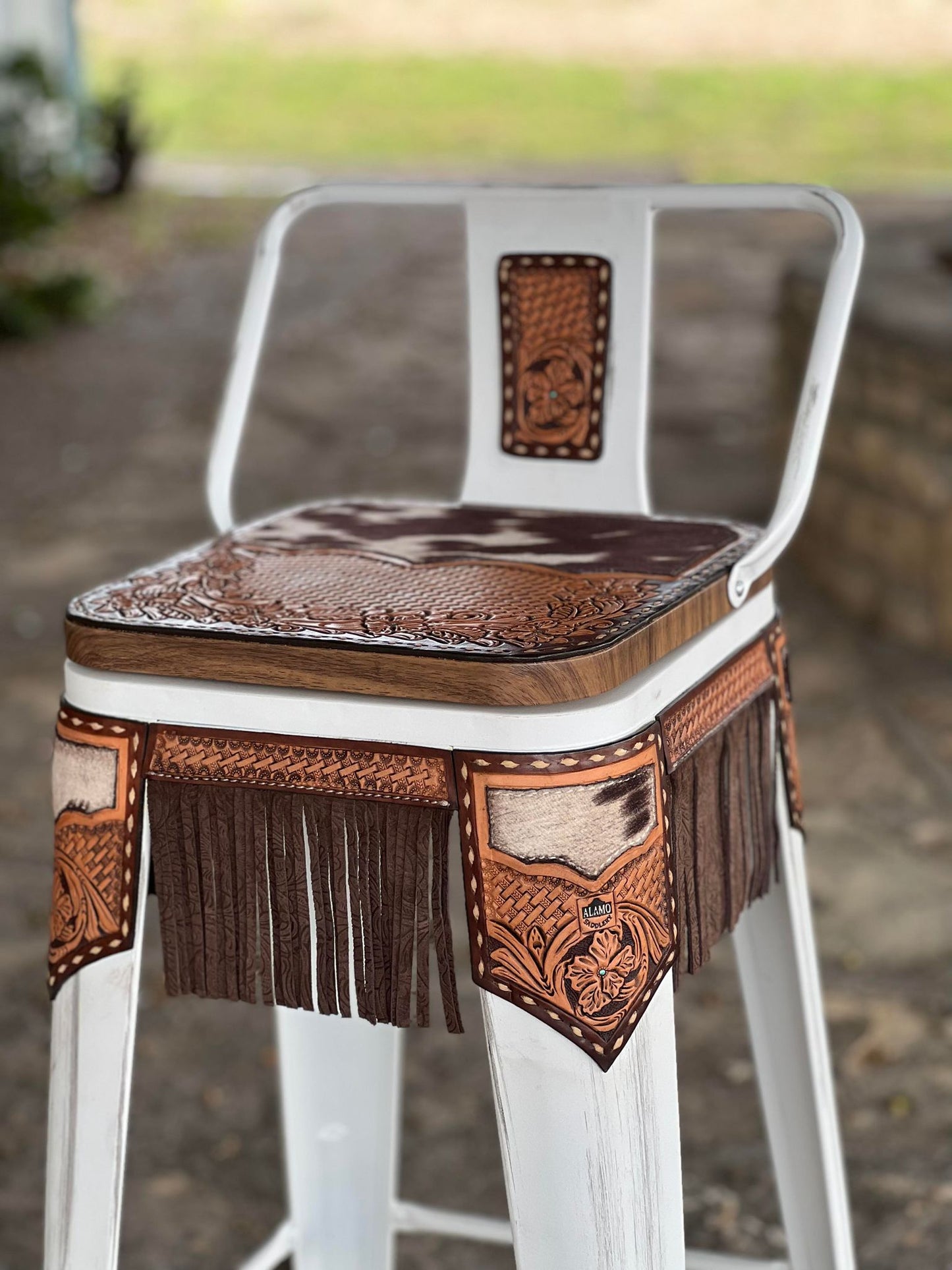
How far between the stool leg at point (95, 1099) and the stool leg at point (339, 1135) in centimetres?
33

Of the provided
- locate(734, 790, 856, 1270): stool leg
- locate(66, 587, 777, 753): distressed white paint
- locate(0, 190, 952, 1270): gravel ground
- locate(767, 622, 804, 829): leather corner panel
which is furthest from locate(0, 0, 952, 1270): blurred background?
locate(66, 587, 777, 753): distressed white paint

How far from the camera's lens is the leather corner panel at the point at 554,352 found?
122cm

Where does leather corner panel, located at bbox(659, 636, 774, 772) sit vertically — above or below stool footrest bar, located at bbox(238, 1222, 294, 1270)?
above

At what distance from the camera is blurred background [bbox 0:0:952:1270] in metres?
1.73

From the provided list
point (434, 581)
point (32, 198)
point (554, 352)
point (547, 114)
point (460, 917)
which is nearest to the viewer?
point (434, 581)

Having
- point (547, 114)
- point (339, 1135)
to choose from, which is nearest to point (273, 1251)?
point (339, 1135)

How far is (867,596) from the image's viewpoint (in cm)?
339

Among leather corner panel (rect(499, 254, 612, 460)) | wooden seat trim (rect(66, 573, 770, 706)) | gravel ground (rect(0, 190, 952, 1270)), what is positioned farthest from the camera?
gravel ground (rect(0, 190, 952, 1270))

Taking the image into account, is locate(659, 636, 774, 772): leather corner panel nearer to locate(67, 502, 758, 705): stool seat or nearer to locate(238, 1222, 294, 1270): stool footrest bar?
locate(67, 502, 758, 705): stool seat

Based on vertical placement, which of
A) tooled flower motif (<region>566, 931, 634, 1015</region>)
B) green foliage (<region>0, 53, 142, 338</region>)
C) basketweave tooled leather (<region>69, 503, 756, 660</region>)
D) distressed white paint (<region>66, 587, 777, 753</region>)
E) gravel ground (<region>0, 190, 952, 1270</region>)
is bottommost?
gravel ground (<region>0, 190, 952, 1270</region>)

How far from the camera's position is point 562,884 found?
2.86 feet

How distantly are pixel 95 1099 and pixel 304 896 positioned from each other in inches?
6.8

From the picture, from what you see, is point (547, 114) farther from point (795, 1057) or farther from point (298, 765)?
point (298, 765)

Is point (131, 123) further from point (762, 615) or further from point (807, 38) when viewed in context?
point (762, 615)
